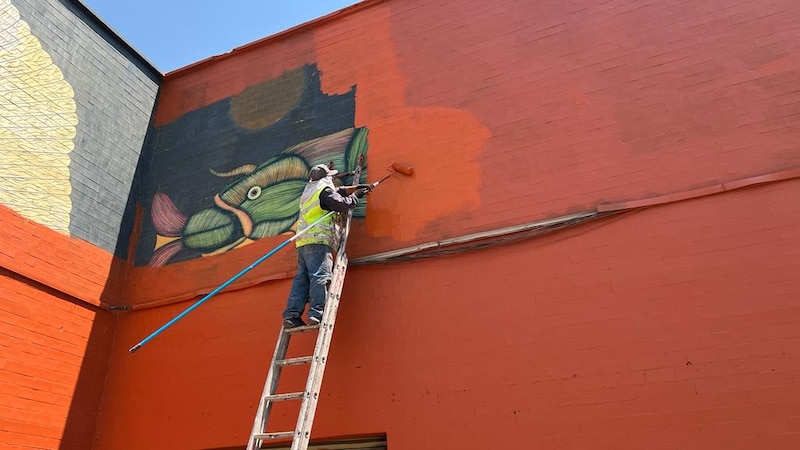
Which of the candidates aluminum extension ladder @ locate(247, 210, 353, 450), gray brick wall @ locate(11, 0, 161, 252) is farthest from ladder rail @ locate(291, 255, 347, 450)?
gray brick wall @ locate(11, 0, 161, 252)

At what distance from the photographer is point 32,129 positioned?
673 centimetres

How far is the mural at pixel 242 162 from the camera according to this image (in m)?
6.86

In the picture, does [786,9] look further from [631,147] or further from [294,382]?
[294,382]

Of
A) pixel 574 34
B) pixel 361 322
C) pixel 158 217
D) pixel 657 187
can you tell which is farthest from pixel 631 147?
pixel 158 217

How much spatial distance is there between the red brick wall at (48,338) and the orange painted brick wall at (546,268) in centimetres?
28

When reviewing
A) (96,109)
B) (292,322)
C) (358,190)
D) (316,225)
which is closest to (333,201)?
(316,225)

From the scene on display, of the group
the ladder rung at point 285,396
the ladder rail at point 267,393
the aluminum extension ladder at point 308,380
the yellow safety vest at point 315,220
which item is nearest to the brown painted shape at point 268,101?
the yellow safety vest at point 315,220

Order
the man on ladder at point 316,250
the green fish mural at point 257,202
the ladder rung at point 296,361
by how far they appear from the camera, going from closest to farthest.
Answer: the ladder rung at point 296,361, the man on ladder at point 316,250, the green fish mural at point 257,202

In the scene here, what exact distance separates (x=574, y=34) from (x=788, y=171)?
2.41 meters

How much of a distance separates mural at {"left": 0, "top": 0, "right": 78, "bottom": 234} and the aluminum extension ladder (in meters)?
3.34

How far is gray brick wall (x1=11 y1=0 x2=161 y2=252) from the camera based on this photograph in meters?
7.09

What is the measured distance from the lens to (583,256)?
5148 millimetres

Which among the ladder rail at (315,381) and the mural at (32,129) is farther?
the mural at (32,129)

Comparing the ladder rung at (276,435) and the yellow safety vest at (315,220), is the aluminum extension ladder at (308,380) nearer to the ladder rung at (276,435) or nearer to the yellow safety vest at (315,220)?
the ladder rung at (276,435)
